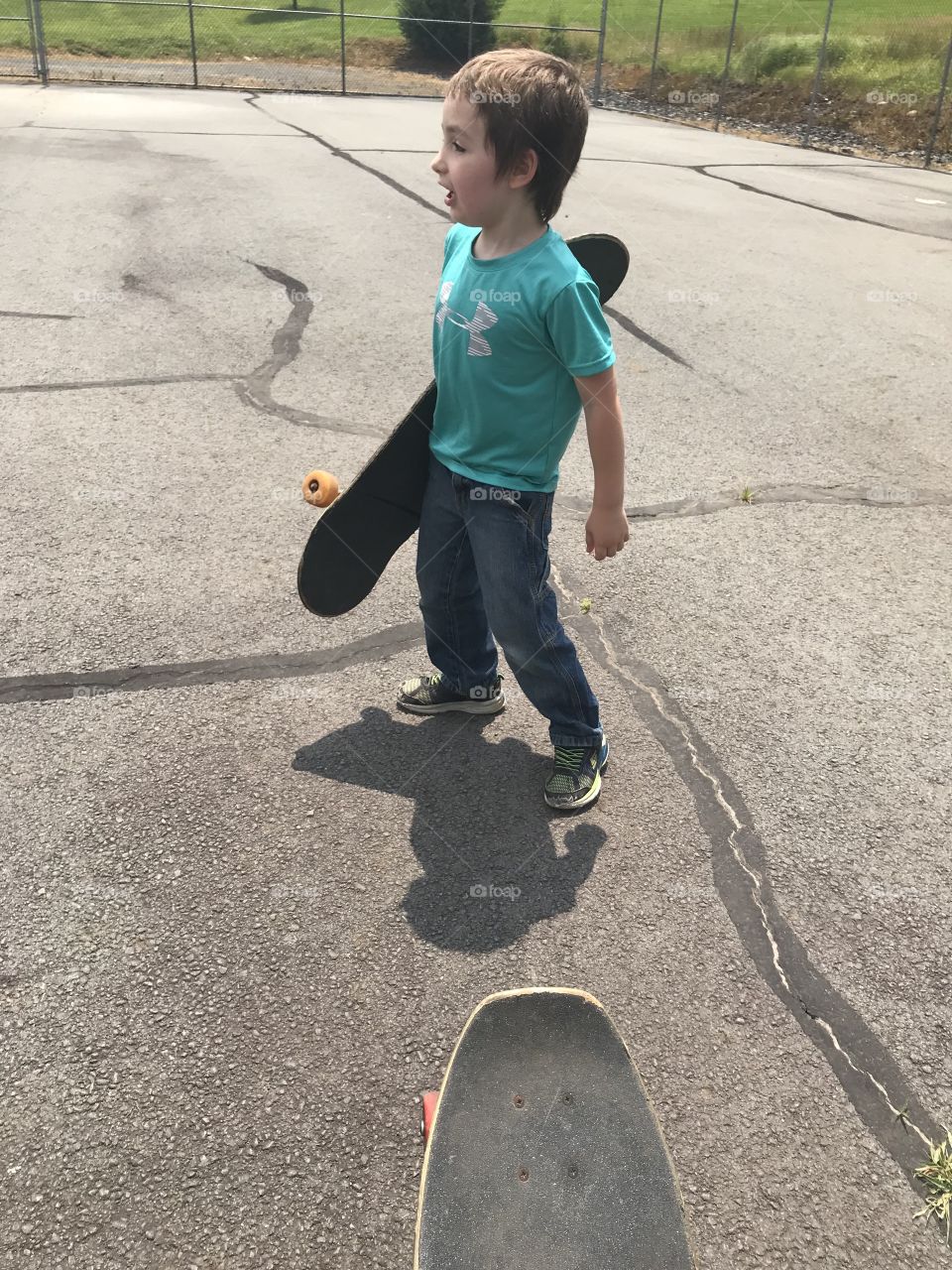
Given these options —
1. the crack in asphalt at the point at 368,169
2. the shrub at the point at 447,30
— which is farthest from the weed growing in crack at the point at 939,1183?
the shrub at the point at 447,30

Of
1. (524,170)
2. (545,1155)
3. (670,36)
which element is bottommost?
(545,1155)

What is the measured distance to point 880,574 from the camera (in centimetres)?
417

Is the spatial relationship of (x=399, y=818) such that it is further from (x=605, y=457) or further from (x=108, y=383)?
(x=108, y=383)

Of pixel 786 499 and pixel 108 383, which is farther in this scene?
pixel 108 383

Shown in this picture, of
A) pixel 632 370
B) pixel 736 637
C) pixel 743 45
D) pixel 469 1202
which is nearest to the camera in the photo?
pixel 469 1202

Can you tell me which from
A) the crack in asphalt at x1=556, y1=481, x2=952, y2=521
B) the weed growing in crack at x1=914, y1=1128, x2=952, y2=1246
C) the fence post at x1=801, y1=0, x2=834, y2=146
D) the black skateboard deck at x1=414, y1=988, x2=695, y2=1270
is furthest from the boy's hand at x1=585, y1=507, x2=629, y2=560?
the fence post at x1=801, y1=0, x2=834, y2=146

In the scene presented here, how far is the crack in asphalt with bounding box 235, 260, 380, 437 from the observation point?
5.24 metres

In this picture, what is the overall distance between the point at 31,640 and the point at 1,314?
3821 millimetres

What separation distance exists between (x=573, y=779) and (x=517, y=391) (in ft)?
3.53

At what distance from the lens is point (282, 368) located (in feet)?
19.4

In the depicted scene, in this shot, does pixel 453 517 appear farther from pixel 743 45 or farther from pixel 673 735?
pixel 743 45

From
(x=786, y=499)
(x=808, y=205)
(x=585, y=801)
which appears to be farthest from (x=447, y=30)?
(x=585, y=801)

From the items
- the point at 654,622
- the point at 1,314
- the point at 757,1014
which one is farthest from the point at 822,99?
the point at 757,1014

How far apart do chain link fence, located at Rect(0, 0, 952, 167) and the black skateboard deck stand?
1718 centimetres
